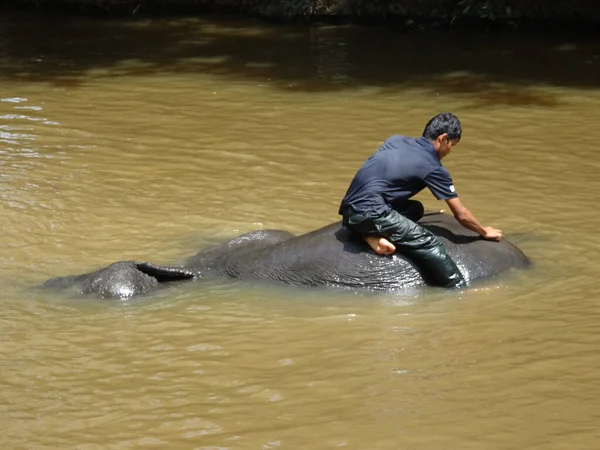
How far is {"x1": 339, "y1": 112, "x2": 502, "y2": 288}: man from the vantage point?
7.77 meters

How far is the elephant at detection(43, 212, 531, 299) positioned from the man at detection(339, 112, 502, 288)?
13 cm

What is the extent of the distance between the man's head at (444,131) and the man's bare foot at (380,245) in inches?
32.0

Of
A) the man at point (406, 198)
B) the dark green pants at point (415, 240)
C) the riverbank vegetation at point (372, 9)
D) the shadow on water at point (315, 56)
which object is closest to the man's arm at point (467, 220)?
the man at point (406, 198)

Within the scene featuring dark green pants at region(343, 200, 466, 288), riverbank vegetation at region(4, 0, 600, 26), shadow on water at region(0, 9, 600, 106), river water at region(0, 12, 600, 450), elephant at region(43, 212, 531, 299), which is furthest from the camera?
riverbank vegetation at region(4, 0, 600, 26)

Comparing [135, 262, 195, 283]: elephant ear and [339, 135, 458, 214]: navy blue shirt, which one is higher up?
[339, 135, 458, 214]: navy blue shirt

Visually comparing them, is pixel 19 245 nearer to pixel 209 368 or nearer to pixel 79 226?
pixel 79 226

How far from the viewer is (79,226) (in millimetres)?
9680

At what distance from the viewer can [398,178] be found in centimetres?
785

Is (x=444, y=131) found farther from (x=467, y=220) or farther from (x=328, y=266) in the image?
(x=328, y=266)

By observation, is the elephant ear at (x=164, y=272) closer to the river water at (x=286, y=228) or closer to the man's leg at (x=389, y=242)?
the river water at (x=286, y=228)

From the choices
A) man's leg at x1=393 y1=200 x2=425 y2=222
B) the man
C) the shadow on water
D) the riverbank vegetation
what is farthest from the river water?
man's leg at x1=393 y1=200 x2=425 y2=222

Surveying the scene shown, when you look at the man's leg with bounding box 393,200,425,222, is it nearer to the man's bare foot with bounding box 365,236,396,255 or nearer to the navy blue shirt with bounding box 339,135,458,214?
the navy blue shirt with bounding box 339,135,458,214

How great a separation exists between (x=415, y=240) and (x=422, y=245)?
6 cm

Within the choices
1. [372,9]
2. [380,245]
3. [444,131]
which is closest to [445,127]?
[444,131]
